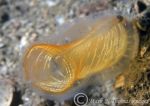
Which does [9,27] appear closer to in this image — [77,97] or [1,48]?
[1,48]

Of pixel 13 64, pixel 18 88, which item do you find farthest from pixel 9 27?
pixel 18 88

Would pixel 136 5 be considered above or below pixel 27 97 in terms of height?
above

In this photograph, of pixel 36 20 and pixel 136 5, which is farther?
pixel 36 20

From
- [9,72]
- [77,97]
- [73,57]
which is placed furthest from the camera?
[9,72]

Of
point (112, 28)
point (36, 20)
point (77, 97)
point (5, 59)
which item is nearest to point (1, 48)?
point (5, 59)

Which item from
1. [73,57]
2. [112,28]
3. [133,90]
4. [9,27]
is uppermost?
[9,27]

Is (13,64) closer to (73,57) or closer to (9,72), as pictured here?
(9,72)

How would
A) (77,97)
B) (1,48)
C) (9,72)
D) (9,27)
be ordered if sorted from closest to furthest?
(77,97) < (9,72) < (1,48) < (9,27)
